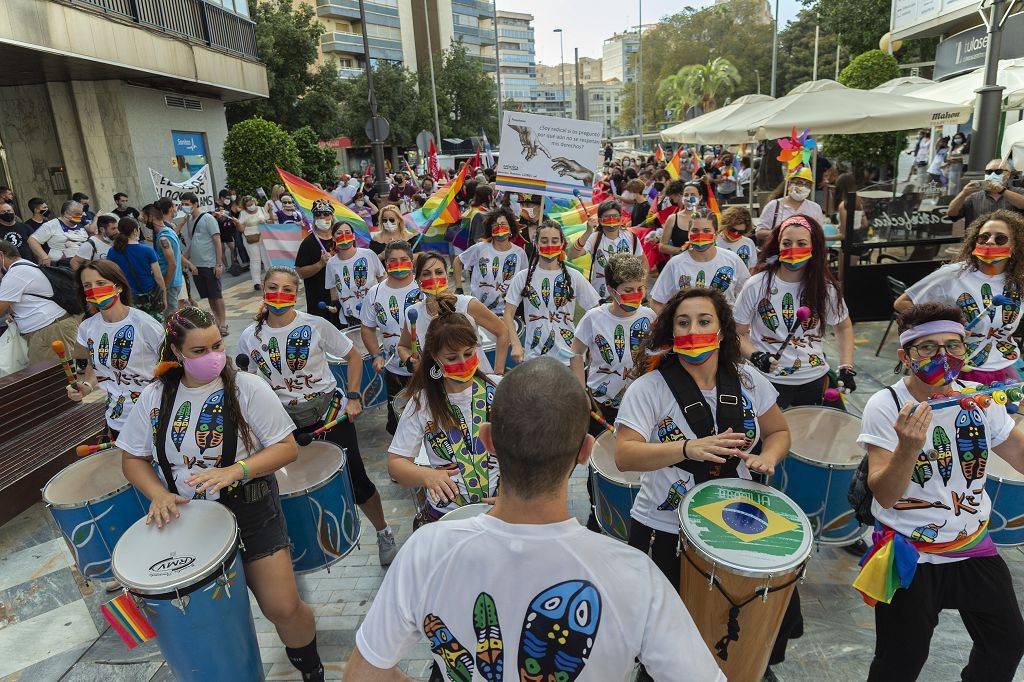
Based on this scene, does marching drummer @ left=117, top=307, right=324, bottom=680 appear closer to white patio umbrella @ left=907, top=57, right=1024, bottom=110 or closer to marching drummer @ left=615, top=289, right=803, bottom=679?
marching drummer @ left=615, top=289, right=803, bottom=679

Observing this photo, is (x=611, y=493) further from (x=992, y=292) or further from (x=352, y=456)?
(x=992, y=292)

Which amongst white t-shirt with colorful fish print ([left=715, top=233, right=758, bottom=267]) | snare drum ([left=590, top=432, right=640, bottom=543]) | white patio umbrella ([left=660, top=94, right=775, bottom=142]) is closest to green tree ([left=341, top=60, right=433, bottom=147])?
white patio umbrella ([left=660, top=94, right=775, bottom=142])

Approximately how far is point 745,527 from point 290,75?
35558 millimetres

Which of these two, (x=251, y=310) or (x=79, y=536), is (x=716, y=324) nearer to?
(x=79, y=536)

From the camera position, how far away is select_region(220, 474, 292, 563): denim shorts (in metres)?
3.14

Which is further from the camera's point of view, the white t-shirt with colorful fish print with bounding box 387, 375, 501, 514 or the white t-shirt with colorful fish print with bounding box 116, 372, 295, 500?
the white t-shirt with colorful fish print with bounding box 116, 372, 295, 500

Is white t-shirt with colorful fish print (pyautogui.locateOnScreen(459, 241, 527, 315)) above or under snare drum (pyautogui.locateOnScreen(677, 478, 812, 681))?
above

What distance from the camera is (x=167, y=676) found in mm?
3613

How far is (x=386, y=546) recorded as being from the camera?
453 centimetres

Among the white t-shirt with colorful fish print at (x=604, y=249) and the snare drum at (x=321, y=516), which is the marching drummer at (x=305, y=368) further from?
the white t-shirt with colorful fish print at (x=604, y=249)

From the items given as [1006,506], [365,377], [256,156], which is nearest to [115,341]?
[365,377]

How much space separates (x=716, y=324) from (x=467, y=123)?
53.0 m

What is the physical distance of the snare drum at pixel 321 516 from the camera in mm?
3545

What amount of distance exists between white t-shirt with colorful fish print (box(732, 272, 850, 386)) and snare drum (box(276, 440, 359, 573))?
2666mm
